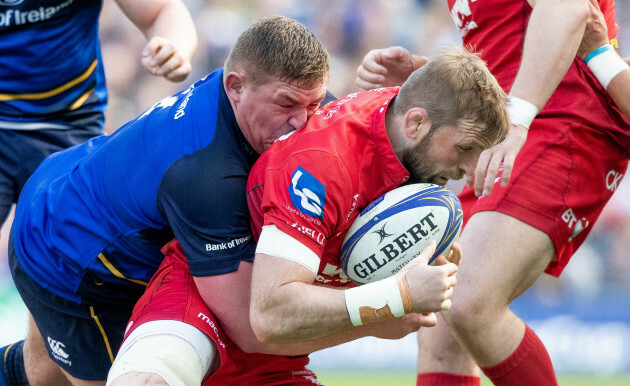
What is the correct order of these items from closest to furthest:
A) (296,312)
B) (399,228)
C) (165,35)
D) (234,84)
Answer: (296,312), (399,228), (234,84), (165,35)

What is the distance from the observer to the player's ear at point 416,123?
2.88 meters

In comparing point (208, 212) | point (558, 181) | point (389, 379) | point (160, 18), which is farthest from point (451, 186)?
point (208, 212)

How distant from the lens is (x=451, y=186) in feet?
27.3

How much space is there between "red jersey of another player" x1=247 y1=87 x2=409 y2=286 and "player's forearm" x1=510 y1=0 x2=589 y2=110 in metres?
0.62

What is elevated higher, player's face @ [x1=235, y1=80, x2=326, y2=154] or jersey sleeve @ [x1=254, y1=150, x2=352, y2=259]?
player's face @ [x1=235, y1=80, x2=326, y2=154]

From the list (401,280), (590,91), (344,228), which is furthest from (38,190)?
(590,91)

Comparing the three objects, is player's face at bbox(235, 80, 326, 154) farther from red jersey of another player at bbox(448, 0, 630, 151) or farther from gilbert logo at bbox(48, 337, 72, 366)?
gilbert logo at bbox(48, 337, 72, 366)

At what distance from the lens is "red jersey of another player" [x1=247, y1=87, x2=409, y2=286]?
9.02 ft

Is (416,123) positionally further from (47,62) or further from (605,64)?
(47,62)

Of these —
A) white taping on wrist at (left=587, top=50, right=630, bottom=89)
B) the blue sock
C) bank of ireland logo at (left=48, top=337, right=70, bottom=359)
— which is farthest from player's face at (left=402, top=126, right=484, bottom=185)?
the blue sock

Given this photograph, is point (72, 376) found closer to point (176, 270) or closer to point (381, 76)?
point (176, 270)

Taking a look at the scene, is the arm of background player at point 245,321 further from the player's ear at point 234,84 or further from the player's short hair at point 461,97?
the player's short hair at point 461,97

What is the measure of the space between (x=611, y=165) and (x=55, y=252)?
8.17ft

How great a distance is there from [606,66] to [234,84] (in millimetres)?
1656
